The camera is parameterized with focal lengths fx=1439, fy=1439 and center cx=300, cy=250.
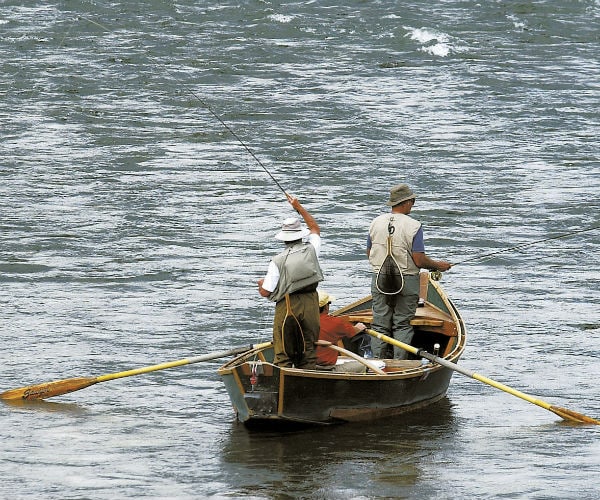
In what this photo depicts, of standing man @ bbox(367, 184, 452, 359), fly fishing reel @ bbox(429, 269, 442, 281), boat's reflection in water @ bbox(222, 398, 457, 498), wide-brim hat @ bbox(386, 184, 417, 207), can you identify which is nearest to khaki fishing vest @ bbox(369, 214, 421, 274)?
standing man @ bbox(367, 184, 452, 359)

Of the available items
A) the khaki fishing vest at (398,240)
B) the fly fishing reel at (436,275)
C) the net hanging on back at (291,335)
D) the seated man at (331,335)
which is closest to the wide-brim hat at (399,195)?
the khaki fishing vest at (398,240)

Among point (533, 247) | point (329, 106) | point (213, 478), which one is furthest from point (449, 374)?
point (329, 106)

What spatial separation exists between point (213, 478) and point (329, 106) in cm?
1646

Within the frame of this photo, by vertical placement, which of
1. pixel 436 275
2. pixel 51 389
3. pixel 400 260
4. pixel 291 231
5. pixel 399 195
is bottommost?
pixel 51 389

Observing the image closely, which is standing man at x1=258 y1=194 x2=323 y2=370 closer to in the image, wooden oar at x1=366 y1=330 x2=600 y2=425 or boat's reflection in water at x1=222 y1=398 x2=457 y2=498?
boat's reflection in water at x1=222 y1=398 x2=457 y2=498

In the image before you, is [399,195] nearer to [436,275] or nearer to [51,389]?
[436,275]

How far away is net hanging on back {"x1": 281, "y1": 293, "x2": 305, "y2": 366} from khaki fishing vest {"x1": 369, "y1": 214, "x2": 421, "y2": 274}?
139 centimetres

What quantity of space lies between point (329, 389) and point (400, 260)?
1432 mm

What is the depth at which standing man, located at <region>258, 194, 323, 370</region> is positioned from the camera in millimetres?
10523

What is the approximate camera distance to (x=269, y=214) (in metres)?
20.4

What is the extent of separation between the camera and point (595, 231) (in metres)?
19.4

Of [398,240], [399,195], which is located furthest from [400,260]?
[399,195]

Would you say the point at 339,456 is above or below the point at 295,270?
below

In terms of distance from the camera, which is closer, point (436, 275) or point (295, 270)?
point (295, 270)
